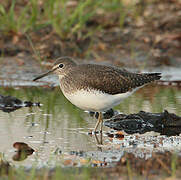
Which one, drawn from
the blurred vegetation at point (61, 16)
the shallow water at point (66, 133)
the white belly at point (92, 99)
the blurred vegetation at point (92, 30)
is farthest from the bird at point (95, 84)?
the blurred vegetation at point (61, 16)

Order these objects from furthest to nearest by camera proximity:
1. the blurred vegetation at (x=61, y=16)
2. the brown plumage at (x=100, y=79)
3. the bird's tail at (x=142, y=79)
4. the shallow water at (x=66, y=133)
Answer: the blurred vegetation at (x=61, y=16) → the bird's tail at (x=142, y=79) → the brown plumage at (x=100, y=79) → the shallow water at (x=66, y=133)

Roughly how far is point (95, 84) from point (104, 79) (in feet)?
0.79

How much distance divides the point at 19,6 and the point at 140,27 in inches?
134

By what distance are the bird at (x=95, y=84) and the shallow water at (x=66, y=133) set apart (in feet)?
1.60

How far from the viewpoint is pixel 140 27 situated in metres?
14.2

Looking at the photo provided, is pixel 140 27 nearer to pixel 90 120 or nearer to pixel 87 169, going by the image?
pixel 90 120

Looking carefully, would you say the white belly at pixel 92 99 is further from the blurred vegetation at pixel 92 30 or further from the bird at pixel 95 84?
the blurred vegetation at pixel 92 30

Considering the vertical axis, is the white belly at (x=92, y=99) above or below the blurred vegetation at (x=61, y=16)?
below

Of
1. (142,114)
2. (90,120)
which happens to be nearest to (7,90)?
(90,120)

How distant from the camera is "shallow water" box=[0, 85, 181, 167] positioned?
6762 mm

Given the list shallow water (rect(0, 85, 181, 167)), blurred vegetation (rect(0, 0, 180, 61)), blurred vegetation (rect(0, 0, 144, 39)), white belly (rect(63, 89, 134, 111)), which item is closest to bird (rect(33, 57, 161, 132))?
white belly (rect(63, 89, 134, 111))

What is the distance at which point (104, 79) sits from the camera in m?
8.27

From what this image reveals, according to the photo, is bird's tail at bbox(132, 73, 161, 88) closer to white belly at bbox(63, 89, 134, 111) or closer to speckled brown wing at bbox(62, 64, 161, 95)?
speckled brown wing at bbox(62, 64, 161, 95)

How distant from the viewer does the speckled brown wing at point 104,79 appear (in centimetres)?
810
